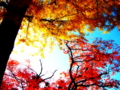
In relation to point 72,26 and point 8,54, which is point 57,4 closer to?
point 72,26

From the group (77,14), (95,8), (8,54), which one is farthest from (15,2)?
(95,8)

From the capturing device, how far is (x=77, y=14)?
601 centimetres

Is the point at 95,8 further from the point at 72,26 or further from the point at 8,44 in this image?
the point at 8,44

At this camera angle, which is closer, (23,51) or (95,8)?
(95,8)

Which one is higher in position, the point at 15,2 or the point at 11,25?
the point at 15,2

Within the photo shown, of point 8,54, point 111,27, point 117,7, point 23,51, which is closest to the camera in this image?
point 8,54

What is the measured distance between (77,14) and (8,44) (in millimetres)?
3064

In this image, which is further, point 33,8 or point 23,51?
point 23,51

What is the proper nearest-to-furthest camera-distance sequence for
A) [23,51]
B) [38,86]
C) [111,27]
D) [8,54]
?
[8,54] < [111,27] < [23,51] < [38,86]

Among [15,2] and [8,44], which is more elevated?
[15,2]

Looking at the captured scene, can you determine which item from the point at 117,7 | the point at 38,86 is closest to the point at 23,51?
the point at 117,7

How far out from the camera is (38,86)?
599 inches

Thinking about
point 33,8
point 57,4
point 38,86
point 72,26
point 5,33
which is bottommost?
point 38,86

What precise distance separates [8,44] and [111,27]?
4.20 meters
